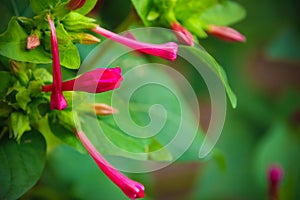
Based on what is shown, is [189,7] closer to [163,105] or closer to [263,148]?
[163,105]

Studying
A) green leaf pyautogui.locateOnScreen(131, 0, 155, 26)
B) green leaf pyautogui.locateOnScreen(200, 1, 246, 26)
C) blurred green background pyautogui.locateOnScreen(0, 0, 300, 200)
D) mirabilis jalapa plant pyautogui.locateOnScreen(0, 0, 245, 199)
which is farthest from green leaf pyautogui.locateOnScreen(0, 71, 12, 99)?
blurred green background pyautogui.locateOnScreen(0, 0, 300, 200)

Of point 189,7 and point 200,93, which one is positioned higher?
point 189,7

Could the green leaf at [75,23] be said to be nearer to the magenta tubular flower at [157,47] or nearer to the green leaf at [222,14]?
the magenta tubular flower at [157,47]

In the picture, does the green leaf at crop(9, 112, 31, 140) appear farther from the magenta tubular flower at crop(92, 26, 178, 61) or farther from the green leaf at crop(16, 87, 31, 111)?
the magenta tubular flower at crop(92, 26, 178, 61)

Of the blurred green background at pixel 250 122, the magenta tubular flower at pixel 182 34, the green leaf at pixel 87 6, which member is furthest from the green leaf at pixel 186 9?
the blurred green background at pixel 250 122

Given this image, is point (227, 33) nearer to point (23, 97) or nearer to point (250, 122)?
point (23, 97)

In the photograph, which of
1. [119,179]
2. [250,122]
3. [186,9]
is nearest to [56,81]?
[119,179]

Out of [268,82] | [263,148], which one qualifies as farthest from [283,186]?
[268,82]
